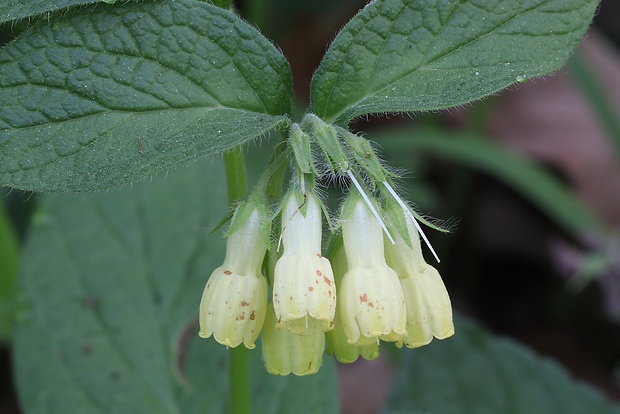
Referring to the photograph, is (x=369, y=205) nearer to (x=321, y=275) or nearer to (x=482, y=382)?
(x=321, y=275)

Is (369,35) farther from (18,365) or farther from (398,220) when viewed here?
(18,365)

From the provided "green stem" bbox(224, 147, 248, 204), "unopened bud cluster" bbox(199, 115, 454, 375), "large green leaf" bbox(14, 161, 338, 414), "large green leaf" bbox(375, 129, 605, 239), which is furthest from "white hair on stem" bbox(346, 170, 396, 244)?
"large green leaf" bbox(375, 129, 605, 239)

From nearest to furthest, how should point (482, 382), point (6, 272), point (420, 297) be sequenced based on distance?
point (420, 297), point (482, 382), point (6, 272)

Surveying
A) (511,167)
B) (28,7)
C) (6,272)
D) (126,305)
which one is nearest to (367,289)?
(28,7)

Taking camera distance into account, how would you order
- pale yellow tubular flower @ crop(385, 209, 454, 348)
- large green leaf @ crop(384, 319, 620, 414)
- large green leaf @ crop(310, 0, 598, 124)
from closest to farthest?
pale yellow tubular flower @ crop(385, 209, 454, 348)
large green leaf @ crop(310, 0, 598, 124)
large green leaf @ crop(384, 319, 620, 414)

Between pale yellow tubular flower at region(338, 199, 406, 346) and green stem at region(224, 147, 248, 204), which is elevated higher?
green stem at region(224, 147, 248, 204)

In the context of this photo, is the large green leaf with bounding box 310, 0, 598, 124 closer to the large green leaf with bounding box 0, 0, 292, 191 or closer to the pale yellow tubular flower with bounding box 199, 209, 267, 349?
the large green leaf with bounding box 0, 0, 292, 191
